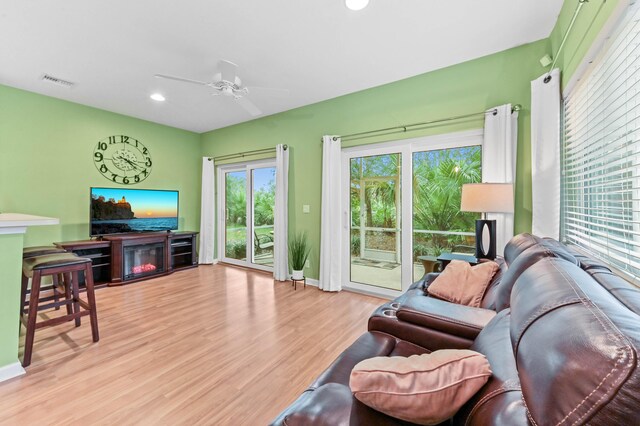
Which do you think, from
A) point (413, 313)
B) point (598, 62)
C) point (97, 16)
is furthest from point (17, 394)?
point (598, 62)

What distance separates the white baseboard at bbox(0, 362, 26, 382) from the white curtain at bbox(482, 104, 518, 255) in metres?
4.12

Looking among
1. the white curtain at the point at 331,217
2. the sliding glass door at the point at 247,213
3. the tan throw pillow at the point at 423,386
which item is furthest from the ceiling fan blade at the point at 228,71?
the tan throw pillow at the point at 423,386

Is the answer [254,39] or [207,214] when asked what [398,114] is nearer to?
[254,39]

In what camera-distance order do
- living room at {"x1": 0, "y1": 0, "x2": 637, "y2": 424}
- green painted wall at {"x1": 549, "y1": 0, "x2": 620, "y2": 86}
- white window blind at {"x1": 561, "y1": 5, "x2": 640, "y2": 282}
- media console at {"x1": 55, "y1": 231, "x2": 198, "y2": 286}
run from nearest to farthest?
white window blind at {"x1": 561, "y1": 5, "x2": 640, "y2": 282} < green painted wall at {"x1": 549, "y1": 0, "x2": 620, "y2": 86} < living room at {"x1": 0, "y1": 0, "x2": 637, "y2": 424} < media console at {"x1": 55, "y1": 231, "x2": 198, "y2": 286}

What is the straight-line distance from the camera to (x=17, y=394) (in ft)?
5.78

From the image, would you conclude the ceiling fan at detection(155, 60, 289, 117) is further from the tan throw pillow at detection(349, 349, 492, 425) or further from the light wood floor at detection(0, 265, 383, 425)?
the tan throw pillow at detection(349, 349, 492, 425)

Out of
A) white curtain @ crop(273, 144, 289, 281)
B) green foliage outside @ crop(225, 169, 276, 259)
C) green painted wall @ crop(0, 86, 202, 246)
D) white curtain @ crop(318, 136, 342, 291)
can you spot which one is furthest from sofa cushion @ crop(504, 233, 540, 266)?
green painted wall @ crop(0, 86, 202, 246)

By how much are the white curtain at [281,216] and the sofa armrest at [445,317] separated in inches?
118

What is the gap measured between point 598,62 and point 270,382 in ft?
9.69

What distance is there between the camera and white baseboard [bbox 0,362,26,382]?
1884 millimetres

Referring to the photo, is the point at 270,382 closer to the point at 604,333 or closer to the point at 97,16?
the point at 604,333

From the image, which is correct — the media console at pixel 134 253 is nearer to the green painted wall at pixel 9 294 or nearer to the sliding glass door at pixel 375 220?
the green painted wall at pixel 9 294

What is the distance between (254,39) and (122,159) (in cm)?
356

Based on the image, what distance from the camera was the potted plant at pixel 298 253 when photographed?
4.11m
